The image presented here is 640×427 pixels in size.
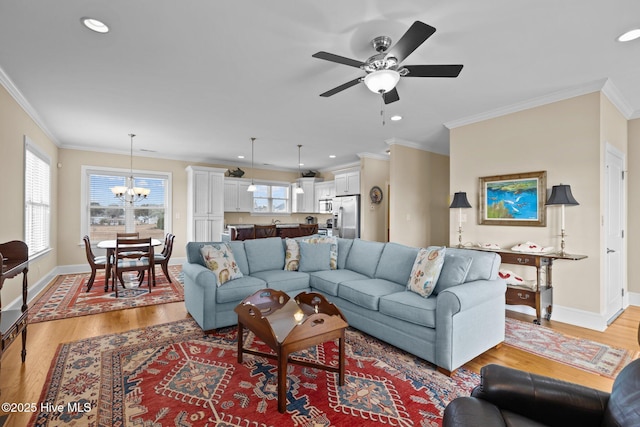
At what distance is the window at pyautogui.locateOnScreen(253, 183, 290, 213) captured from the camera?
846 centimetres

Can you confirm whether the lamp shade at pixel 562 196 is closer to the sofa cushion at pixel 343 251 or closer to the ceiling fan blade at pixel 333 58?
the sofa cushion at pixel 343 251

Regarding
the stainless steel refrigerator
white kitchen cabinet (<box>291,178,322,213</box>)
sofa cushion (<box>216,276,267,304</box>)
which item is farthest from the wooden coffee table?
white kitchen cabinet (<box>291,178,322,213</box>)

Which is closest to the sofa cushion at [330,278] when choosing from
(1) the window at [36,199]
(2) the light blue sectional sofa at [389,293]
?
(2) the light blue sectional sofa at [389,293]

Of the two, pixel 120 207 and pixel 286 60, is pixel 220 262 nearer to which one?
pixel 286 60

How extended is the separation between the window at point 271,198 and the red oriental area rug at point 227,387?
230 inches

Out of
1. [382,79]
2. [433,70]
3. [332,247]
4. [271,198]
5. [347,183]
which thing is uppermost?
[433,70]

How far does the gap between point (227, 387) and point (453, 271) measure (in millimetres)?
2103

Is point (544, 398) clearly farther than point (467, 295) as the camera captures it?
No

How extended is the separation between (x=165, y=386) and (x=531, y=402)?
7.35ft

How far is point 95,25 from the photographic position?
2.25 m

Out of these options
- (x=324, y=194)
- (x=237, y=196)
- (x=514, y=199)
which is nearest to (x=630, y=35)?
(x=514, y=199)

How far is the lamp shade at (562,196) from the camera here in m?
3.26

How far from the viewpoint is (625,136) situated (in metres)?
4.10

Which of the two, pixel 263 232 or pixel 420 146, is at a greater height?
pixel 420 146
